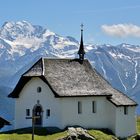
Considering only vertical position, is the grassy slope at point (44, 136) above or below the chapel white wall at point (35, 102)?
below

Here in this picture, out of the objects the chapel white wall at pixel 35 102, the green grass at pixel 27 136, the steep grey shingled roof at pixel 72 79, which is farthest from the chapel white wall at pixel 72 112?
the green grass at pixel 27 136

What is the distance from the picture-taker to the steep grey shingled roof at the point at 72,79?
83.7 metres

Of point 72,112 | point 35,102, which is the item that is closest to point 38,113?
point 35,102

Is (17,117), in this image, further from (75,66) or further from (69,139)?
(69,139)

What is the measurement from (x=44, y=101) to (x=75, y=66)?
7.37 meters

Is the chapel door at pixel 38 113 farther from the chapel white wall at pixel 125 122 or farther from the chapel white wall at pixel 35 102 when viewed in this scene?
the chapel white wall at pixel 125 122

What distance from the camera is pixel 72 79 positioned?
8562 centimetres

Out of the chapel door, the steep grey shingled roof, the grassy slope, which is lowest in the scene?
the grassy slope

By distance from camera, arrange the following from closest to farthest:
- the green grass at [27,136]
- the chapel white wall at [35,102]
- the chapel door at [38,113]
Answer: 1. the green grass at [27,136]
2. the chapel white wall at [35,102]
3. the chapel door at [38,113]

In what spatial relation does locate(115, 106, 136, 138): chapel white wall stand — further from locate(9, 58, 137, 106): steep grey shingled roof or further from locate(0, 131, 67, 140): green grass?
locate(0, 131, 67, 140): green grass

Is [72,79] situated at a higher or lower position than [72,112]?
higher

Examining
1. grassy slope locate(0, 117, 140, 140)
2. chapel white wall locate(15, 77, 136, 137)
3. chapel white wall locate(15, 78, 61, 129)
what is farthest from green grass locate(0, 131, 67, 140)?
chapel white wall locate(15, 78, 61, 129)

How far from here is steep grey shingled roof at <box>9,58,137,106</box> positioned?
8369cm

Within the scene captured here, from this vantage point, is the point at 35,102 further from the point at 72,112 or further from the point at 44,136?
the point at 44,136
